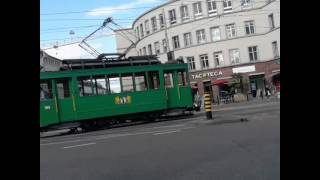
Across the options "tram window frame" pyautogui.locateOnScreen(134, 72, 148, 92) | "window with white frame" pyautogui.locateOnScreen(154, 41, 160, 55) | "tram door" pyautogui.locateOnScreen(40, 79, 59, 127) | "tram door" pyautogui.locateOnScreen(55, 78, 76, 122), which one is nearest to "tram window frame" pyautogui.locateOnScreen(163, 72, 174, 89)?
"tram window frame" pyautogui.locateOnScreen(134, 72, 148, 92)

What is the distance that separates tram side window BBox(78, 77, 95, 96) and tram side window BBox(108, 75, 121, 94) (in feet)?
3.52

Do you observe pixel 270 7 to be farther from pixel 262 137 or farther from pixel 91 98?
pixel 262 137

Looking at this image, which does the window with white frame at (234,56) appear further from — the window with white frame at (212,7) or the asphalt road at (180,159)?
the asphalt road at (180,159)

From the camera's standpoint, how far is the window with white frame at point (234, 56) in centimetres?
6406

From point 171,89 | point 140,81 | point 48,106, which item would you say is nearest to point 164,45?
point 171,89

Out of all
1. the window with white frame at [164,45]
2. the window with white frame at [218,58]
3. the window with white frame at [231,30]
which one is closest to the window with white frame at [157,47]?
the window with white frame at [164,45]

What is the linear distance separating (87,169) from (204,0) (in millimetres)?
57317

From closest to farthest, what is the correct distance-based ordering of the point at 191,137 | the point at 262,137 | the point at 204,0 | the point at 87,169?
the point at 87,169
the point at 262,137
the point at 191,137
the point at 204,0

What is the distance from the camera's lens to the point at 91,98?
85.0 ft

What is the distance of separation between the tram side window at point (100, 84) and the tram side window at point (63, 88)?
1464 millimetres

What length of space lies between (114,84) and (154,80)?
240 centimetres
